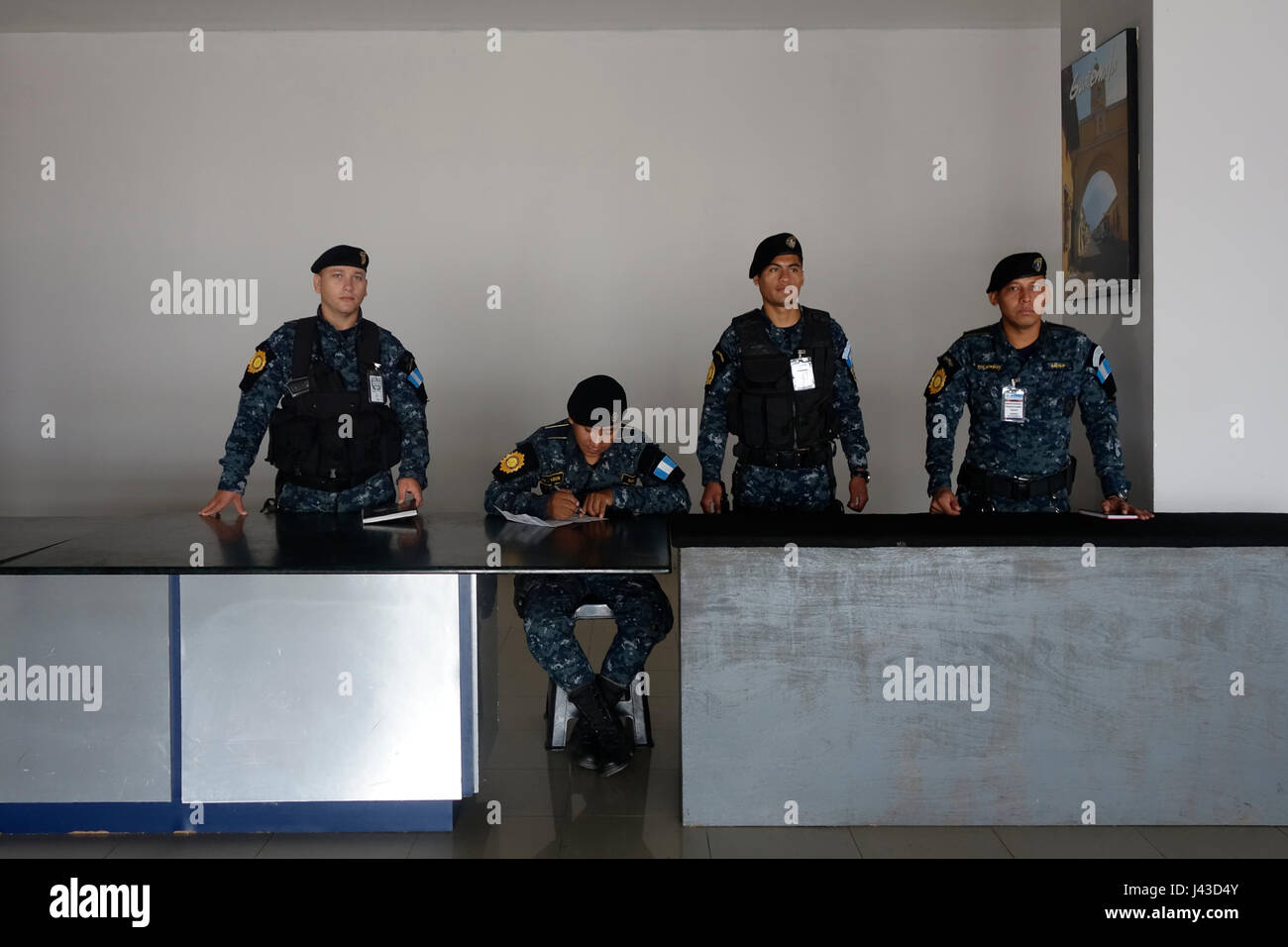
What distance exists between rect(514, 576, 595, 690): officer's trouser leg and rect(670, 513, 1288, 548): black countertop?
51 cm

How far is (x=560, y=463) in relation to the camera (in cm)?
356

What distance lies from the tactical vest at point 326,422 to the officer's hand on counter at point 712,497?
110 cm

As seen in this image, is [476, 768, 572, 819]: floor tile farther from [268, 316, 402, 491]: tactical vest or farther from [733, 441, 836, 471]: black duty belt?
[733, 441, 836, 471]: black duty belt

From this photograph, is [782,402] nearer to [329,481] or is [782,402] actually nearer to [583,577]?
[583,577]

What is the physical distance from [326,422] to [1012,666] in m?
2.26

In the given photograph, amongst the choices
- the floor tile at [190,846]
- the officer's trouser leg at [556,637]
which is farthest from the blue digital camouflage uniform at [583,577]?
the floor tile at [190,846]

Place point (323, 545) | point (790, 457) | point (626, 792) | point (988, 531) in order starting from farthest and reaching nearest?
point (790, 457) < point (626, 792) < point (323, 545) < point (988, 531)

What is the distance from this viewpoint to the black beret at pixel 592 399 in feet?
11.2

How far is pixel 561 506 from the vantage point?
327cm

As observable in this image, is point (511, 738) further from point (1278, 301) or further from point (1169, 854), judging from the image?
point (1278, 301)

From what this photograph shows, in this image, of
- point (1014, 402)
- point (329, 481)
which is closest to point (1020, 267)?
point (1014, 402)

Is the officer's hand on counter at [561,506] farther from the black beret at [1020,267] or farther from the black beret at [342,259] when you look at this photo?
the black beret at [1020,267]

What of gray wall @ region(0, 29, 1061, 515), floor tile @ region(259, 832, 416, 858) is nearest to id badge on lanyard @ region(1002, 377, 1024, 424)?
floor tile @ region(259, 832, 416, 858)

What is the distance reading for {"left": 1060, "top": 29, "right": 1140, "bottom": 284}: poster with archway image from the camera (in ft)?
11.0
